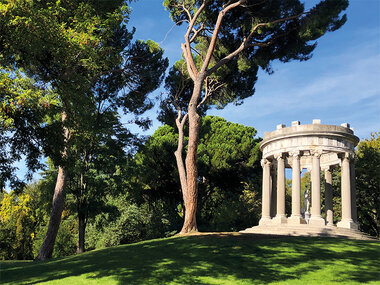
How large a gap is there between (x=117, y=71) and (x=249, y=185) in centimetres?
1962

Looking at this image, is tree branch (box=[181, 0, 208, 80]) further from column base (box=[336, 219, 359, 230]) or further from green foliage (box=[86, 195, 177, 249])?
green foliage (box=[86, 195, 177, 249])

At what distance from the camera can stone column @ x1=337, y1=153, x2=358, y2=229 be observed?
2492 cm

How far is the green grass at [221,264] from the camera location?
40.6ft

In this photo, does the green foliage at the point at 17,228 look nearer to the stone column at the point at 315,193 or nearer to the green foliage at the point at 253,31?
the green foliage at the point at 253,31

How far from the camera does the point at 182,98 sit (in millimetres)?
34156

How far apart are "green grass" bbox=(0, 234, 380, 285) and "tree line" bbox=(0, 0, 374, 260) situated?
3.93 metres

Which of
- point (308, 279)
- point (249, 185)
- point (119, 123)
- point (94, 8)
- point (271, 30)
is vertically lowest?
point (308, 279)

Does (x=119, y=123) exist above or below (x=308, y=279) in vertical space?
above

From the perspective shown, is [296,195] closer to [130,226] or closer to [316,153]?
[316,153]

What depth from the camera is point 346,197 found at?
25.6m

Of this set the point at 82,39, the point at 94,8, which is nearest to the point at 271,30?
the point at 94,8

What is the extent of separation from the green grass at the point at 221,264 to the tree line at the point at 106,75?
12.9 feet

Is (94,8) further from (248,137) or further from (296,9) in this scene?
(248,137)

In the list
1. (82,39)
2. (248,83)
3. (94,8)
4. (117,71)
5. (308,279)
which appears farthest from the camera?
(248,83)
